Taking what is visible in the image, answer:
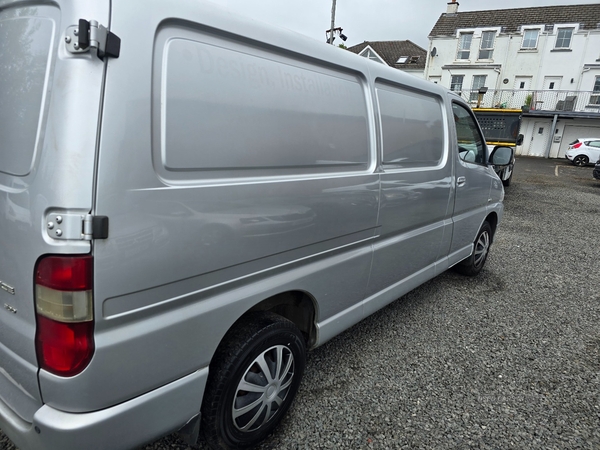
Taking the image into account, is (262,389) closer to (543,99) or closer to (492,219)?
(492,219)

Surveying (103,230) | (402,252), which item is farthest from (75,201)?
(402,252)

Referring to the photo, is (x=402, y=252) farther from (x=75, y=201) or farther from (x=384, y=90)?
(x=75, y=201)

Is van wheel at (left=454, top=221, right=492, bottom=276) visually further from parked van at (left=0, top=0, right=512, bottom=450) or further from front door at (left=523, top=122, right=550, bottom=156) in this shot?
front door at (left=523, top=122, right=550, bottom=156)

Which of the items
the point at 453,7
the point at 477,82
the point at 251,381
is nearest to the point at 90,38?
the point at 251,381

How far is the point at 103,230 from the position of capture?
4.13 feet

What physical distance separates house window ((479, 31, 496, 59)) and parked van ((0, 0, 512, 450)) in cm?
3137

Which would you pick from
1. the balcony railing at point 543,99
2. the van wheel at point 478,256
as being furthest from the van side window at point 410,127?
the balcony railing at point 543,99

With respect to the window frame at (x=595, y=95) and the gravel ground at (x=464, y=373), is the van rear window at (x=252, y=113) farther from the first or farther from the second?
the window frame at (x=595, y=95)

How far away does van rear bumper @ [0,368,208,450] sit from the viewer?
133 cm

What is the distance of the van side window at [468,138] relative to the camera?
369 cm

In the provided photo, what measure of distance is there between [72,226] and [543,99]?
106 feet

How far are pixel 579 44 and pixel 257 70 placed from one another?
32.8 metres

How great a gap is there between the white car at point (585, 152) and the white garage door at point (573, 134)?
611 centimetres

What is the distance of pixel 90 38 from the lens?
1.20 m
